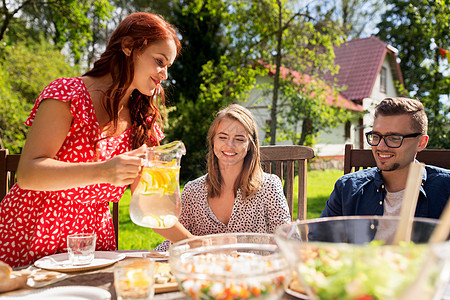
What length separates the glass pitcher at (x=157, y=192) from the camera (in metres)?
1.18

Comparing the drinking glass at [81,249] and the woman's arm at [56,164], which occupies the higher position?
the woman's arm at [56,164]

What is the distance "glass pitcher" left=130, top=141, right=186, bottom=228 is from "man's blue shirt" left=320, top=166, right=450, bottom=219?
1.27 m

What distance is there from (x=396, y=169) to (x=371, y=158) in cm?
20

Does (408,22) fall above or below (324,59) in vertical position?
above

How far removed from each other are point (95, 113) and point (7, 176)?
0.87 metres

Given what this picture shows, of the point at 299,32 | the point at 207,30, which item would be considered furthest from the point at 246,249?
the point at 207,30

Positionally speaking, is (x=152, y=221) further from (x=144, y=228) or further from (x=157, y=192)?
(x=144, y=228)

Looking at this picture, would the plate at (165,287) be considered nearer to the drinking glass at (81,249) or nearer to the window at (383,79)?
the drinking glass at (81,249)

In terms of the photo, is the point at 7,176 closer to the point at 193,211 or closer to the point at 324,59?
the point at 193,211

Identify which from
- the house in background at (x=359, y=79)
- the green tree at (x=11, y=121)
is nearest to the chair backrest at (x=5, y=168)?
the green tree at (x=11, y=121)

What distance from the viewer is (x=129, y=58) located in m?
1.68

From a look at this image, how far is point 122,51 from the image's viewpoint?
5.65 ft

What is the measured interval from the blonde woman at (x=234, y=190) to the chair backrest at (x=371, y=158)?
1.58 ft

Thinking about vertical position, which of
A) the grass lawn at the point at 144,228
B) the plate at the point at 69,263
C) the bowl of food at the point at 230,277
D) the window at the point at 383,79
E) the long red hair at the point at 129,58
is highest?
the window at the point at 383,79
